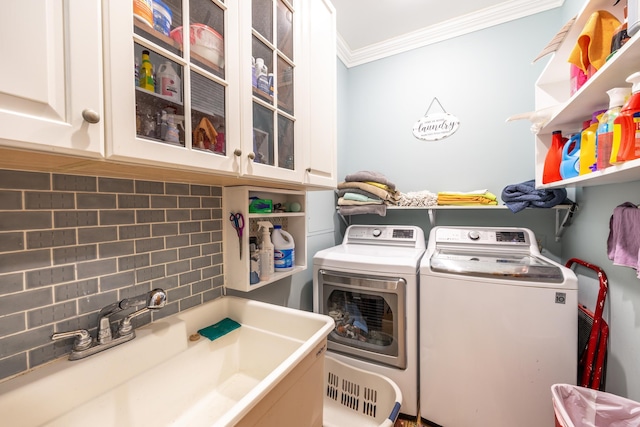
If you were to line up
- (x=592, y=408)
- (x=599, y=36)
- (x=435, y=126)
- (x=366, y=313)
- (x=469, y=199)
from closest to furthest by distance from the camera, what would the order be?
(x=599, y=36), (x=592, y=408), (x=366, y=313), (x=469, y=199), (x=435, y=126)

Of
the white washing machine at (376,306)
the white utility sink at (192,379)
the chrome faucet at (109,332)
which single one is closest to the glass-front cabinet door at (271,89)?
the chrome faucet at (109,332)

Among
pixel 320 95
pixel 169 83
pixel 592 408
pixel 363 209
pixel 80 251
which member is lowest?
pixel 592 408

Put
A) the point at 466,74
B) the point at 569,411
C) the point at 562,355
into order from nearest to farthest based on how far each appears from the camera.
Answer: the point at 569,411, the point at 562,355, the point at 466,74

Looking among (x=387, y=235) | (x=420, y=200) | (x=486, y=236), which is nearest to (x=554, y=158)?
(x=486, y=236)

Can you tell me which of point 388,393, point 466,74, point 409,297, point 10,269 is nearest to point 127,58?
point 10,269

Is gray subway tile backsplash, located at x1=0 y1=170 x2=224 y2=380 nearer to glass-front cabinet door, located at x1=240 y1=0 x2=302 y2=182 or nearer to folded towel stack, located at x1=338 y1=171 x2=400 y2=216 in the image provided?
glass-front cabinet door, located at x1=240 y1=0 x2=302 y2=182

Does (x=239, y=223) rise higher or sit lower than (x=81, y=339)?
higher

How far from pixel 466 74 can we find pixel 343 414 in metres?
2.61

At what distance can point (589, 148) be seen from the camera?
3.34ft

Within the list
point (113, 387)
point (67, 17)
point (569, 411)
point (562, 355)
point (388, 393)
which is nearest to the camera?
point (67, 17)

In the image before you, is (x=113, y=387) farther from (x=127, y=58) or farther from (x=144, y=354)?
(x=127, y=58)

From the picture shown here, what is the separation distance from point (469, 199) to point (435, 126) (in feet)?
2.37

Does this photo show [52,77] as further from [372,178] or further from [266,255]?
[372,178]

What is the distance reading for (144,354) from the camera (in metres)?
0.85
